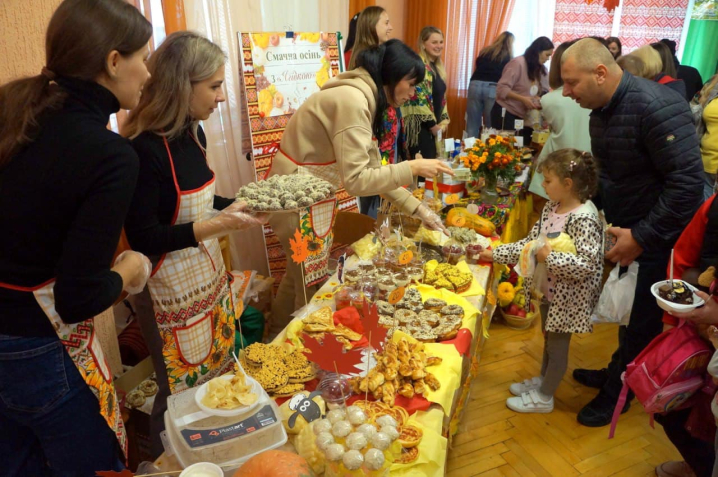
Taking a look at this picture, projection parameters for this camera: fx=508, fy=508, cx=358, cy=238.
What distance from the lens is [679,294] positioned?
5.73ft

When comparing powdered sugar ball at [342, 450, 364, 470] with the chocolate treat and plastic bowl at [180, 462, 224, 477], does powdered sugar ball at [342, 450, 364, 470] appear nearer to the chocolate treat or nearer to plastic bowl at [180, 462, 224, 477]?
plastic bowl at [180, 462, 224, 477]

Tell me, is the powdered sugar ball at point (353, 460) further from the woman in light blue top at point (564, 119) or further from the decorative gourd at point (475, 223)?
the woman in light blue top at point (564, 119)

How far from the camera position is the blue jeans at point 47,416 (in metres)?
1.26

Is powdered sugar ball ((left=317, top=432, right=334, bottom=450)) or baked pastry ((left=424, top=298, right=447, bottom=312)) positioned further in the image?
baked pastry ((left=424, top=298, right=447, bottom=312))

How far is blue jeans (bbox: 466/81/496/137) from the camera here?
6.01 metres

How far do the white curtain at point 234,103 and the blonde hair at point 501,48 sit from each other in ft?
8.91

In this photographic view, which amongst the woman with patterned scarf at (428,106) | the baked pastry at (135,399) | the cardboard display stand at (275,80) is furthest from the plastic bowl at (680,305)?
the woman with patterned scarf at (428,106)

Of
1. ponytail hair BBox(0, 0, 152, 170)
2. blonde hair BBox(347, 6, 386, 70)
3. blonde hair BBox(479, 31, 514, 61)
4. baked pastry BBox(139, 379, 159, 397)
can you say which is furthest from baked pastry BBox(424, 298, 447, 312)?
blonde hair BBox(479, 31, 514, 61)

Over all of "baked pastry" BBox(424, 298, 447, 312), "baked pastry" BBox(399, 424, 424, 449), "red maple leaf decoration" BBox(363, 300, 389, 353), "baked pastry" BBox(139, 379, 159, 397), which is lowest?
"baked pastry" BBox(139, 379, 159, 397)

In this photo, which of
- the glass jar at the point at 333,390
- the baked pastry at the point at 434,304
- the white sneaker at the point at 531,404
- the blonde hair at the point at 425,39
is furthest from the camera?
the blonde hair at the point at 425,39

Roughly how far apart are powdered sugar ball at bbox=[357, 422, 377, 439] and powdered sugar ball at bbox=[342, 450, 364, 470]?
6 cm

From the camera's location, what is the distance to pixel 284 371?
1583 millimetres

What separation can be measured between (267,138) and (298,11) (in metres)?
1.35

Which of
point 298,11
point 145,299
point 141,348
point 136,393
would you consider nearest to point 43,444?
point 145,299
